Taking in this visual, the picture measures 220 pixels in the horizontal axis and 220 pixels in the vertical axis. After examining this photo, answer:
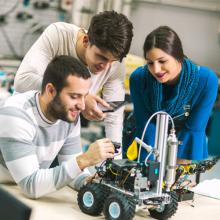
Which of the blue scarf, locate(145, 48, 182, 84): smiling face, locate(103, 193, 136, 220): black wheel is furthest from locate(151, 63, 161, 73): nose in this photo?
locate(103, 193, 136, 220): black wheel

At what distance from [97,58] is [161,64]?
29cm

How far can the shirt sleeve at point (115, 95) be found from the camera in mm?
2189

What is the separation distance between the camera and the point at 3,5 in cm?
537

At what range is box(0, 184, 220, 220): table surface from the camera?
1.63 m

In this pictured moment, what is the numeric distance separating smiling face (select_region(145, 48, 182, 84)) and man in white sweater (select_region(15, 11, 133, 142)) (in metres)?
0.15

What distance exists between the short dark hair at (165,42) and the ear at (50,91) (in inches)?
18.8

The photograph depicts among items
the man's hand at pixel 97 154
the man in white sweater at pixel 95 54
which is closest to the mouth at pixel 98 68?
the man in white sweater at pixel 95 54

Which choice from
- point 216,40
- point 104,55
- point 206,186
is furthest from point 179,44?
point 216,40

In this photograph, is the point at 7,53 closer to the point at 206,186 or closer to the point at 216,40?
the point at 216,40

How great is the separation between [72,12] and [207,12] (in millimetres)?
Answer: 1511

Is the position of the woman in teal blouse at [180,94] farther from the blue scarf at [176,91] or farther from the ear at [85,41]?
the ear at [85,41]

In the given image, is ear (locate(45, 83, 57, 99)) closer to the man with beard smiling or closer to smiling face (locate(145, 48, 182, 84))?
the man with beard smiling

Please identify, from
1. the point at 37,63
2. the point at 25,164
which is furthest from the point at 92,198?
the point at 37,63

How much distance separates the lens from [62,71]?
1.74 m
